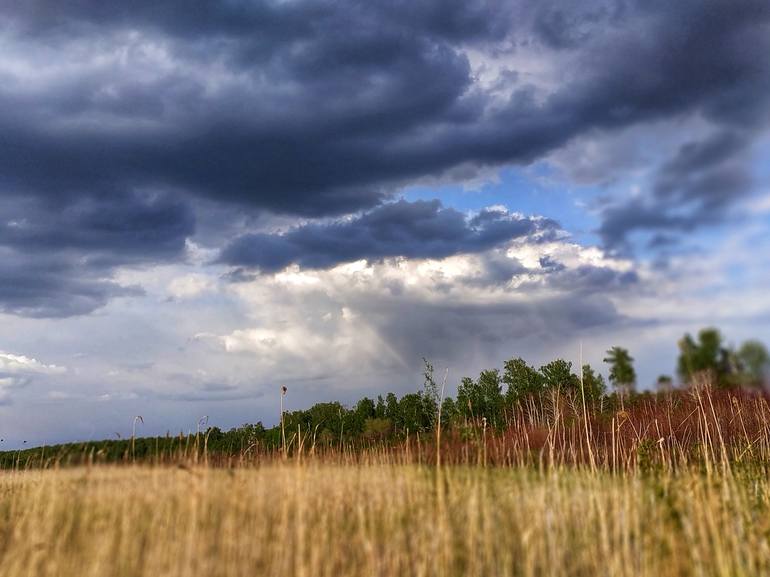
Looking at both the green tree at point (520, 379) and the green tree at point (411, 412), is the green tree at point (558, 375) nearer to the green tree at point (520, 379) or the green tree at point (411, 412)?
the green tree at point (520, 379)

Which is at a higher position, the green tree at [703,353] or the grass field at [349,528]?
the green tree at [703,353]

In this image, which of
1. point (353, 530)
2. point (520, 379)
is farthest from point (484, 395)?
point (353, 530)

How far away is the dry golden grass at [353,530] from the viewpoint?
18.1 ft

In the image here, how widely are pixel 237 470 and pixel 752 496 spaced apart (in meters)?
6.34

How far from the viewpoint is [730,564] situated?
5.89 meters

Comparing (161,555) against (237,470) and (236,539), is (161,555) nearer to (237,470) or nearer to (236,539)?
(236,539)

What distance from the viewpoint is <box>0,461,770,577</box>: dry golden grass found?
5527 millimetres

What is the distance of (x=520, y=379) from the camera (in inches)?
1012

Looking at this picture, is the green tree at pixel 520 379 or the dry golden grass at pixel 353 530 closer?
the dry golden grass at pixel 353 530

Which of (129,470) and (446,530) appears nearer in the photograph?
(446,530)

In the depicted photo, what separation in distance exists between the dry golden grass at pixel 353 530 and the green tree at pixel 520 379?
17750mm

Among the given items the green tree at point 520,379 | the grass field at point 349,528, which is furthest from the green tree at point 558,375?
the grass field at point 349,528

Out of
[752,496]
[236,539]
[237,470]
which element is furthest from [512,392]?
[236,539]

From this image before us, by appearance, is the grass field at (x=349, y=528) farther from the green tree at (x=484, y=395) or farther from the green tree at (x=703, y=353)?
the green tree at (x=484, y=395)
